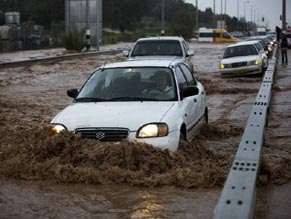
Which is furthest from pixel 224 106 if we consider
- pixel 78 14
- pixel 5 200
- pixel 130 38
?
pixel 130 38

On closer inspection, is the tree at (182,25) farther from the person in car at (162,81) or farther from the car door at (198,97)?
the person in car at (162,81)

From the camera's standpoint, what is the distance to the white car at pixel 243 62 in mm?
24406

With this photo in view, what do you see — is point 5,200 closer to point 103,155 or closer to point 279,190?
point 103,155

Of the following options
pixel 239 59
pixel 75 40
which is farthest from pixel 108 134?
pixel 75 40

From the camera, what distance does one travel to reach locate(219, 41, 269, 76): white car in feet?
80.1

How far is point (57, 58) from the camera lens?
125 feet

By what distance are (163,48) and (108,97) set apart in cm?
1089

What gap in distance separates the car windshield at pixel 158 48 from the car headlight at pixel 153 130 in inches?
458

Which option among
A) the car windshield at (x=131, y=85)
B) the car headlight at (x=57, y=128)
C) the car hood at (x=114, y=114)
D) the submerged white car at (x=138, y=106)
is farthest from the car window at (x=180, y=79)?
the car headlight at (x=57, y=128)

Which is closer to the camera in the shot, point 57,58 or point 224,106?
point 224,106

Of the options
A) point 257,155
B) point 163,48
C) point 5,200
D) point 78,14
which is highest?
point 78,14

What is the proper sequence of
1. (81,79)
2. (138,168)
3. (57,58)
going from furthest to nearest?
(57,58), (81,79), (138,168)

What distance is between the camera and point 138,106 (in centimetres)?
791

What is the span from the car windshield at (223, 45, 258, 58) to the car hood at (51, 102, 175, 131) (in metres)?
18.1
